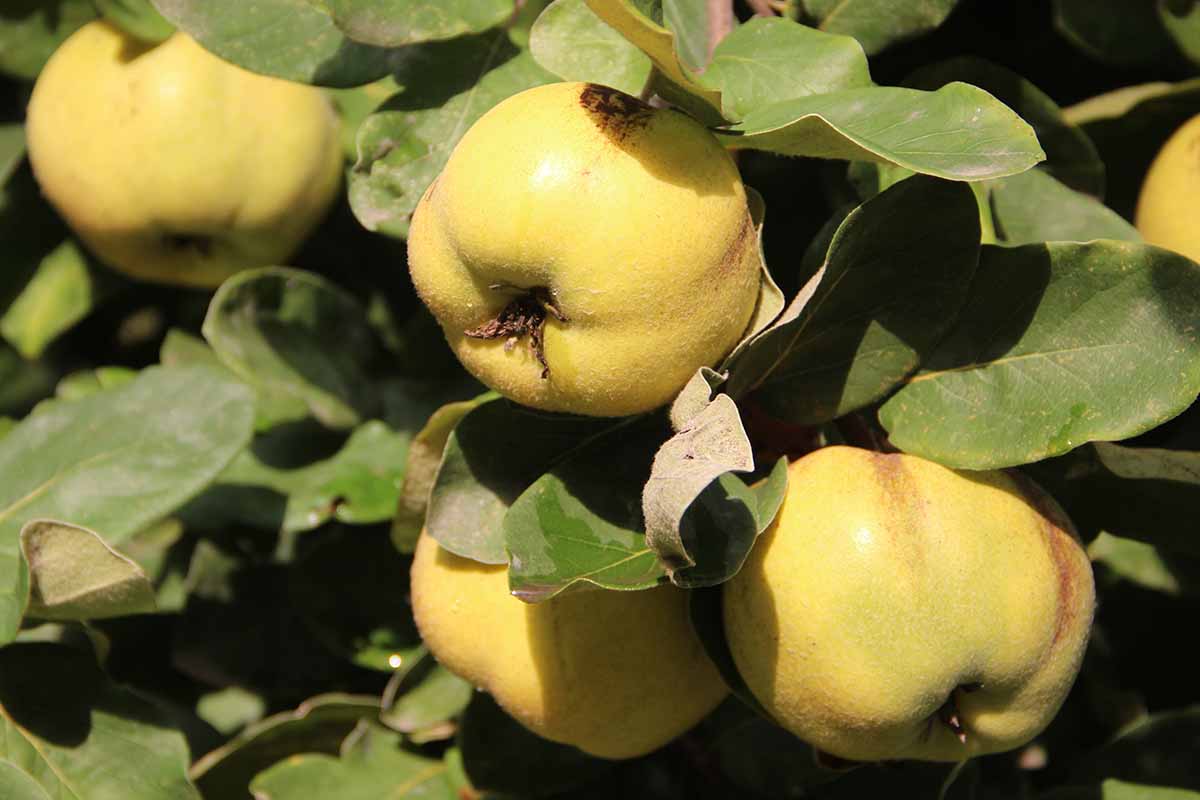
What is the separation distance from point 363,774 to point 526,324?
743 millimetres

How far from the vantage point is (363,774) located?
149 cm

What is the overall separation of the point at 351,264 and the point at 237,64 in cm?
57

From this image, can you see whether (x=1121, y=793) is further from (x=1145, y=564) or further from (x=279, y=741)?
(x=279, y=741)

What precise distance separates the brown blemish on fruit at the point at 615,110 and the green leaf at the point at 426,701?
72cm

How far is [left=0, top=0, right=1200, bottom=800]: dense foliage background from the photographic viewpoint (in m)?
1.02

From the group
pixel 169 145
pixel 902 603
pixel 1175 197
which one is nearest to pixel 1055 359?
pixel 902 603

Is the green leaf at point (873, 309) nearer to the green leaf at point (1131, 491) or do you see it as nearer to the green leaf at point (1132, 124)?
the green leaf at point (1131, 491)

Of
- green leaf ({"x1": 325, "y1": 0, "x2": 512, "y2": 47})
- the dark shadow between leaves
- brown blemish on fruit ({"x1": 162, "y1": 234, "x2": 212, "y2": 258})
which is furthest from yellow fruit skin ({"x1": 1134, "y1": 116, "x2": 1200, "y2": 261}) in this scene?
the dark shadow between leaves

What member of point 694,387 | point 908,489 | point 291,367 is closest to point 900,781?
point 908,489

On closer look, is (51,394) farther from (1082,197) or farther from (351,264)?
(1082,197)

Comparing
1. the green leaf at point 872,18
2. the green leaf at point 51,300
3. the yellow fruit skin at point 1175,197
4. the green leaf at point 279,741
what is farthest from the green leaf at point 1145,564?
the green leaf at point 51,300

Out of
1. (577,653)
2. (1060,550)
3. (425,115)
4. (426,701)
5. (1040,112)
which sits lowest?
(426,701)

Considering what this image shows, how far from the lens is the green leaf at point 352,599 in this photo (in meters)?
1.53

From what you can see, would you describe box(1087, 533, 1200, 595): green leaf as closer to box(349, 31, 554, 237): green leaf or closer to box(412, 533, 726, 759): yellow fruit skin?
box(412, 533, 726, 759): yellow fruit skin
